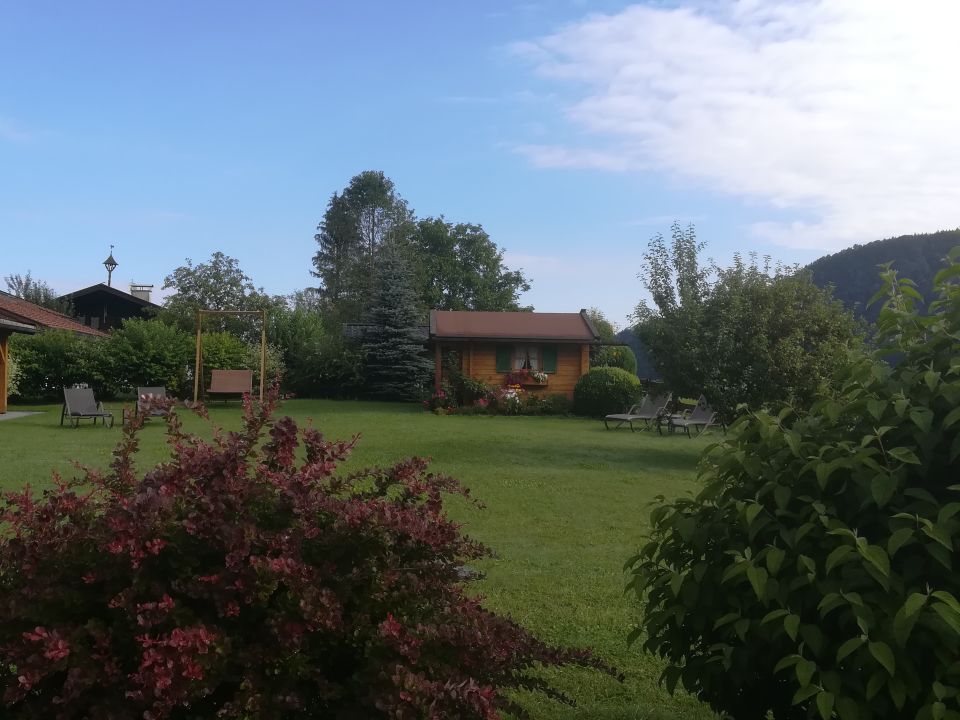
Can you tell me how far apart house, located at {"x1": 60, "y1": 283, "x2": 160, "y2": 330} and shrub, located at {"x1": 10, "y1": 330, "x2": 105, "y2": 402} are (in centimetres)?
1599

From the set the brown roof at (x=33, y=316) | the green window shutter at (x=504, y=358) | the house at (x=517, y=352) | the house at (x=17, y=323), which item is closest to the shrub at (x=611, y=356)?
the house at (x=517, y=352)

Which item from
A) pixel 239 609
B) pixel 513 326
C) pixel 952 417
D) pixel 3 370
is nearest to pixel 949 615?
pixel 952 417

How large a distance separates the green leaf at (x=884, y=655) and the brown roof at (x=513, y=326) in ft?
83.2

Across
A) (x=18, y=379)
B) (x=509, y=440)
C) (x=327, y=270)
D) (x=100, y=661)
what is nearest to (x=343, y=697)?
(x=100, y=661)

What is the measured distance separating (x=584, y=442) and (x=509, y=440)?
1582 millimetres

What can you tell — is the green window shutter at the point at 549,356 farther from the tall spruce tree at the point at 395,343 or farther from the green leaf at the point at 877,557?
the green leaf at the point at 877,557

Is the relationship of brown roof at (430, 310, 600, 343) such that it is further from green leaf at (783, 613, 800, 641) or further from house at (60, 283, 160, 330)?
green leaf at (783, 613, 800, 641)

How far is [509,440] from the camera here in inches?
651

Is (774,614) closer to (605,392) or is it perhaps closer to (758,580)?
(758,580)

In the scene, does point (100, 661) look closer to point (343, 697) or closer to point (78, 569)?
point (78, 569)

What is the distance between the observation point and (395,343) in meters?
32.5

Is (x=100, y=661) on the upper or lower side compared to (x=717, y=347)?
lower

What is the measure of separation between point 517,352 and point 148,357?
458 inches

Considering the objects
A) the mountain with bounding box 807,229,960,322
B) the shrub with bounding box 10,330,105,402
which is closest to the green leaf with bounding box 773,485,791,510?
the mountain with bounding box 807,229,960,322
